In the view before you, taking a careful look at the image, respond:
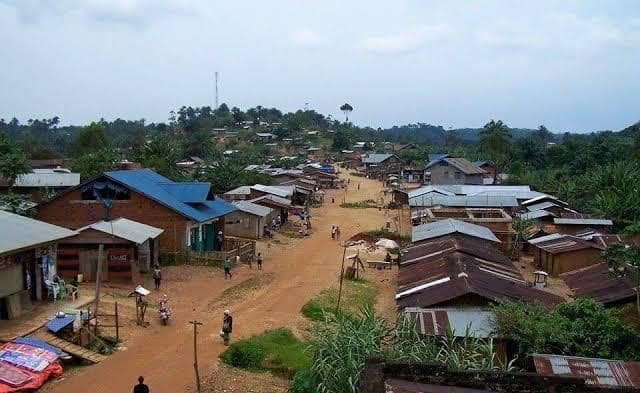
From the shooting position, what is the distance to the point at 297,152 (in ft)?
385

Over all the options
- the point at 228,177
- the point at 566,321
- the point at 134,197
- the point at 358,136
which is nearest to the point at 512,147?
the point at 228,177

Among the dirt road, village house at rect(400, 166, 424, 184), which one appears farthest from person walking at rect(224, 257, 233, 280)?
village house at rect(400, 166, 424, 184)

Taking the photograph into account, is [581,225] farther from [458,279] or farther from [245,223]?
[458,279]

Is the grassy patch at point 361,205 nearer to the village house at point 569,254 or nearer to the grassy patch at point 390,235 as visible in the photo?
the grassy patch at point 390,235

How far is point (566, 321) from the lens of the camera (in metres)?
15.2

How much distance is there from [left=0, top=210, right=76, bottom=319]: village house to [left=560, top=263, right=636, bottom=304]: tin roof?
18.1 metres

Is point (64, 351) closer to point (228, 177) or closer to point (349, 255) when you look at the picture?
point (349, 255)

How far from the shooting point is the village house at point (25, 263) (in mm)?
17125

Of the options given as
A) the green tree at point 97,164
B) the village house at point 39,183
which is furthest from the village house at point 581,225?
the village house at point 39,183

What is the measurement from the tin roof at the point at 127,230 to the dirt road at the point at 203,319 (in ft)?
7.01

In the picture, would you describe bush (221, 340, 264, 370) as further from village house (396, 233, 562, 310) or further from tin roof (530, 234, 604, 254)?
tin roof (530, 234, 604, 254)

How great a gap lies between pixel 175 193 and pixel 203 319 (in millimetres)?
12735

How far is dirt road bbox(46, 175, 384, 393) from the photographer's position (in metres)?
14.6

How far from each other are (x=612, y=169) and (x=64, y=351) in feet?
152
